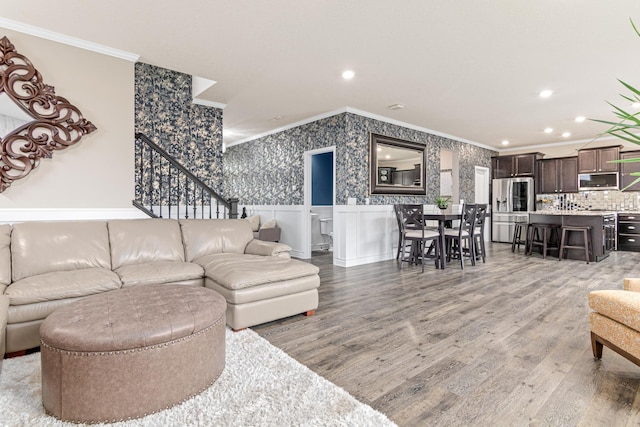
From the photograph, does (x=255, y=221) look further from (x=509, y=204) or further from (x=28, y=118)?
(x=509, y=204)

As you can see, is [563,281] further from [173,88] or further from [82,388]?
[173,88]

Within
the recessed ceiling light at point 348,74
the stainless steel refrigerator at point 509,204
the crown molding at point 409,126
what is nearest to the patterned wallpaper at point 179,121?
the recessed ceiling light at point 348,74

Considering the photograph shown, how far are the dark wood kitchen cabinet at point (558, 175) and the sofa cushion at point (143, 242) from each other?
29.3 ft

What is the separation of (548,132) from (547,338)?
6.38 metres

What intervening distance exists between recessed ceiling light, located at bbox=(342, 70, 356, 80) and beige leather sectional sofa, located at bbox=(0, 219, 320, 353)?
2.33 m

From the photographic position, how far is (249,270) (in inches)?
110

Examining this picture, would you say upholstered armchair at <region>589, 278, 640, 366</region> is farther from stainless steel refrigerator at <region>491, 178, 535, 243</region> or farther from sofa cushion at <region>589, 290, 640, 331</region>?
stainless steel refrigerator at <region>491, 178, 535, 243</region>

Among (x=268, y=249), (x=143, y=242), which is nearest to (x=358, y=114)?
(x=268, y=249)

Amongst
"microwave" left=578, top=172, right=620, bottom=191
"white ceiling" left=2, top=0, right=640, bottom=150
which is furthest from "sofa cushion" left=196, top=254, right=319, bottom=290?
"microwave" left=578, top=172, right=620, bottom=191

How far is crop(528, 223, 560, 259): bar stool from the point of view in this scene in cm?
621

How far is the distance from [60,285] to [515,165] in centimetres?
969

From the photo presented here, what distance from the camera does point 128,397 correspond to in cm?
158

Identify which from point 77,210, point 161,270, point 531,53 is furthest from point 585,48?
point 77,210

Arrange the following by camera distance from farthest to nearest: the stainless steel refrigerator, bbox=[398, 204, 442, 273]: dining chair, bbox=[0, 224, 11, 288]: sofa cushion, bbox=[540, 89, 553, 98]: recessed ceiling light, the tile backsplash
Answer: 1. the stainless steel refrigerator
2. the tile backsplash
3. bbox=[398, 204, 442, 273]: dining chair
4. bbox=[540, 89, 553, 98]: recessed ceiling light
5. bbox=[0, 224, 11, 288]: sofa cushion
